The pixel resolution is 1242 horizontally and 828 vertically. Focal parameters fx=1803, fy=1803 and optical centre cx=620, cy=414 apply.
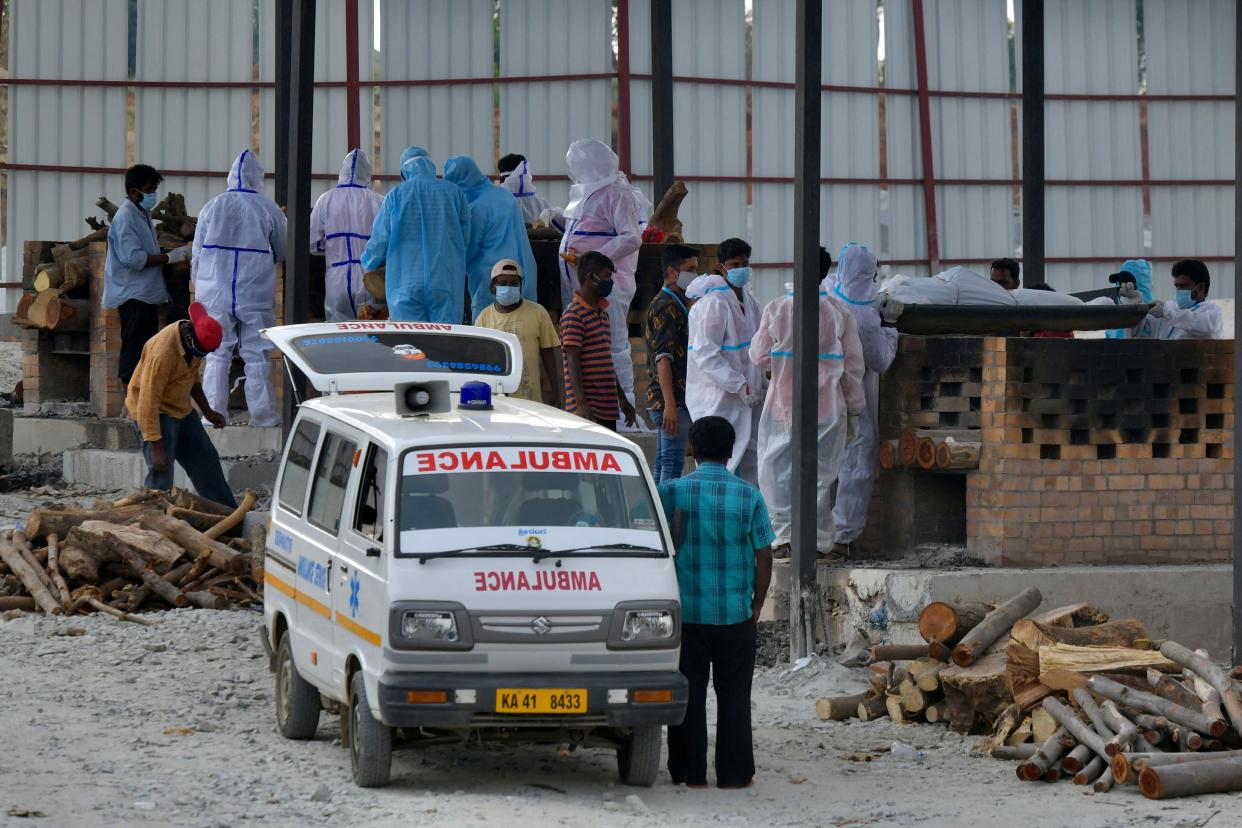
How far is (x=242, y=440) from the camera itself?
14938 millimetres

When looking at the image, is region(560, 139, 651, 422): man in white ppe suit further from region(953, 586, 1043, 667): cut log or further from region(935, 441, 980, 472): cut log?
region(953, 586, 1043, 667): cut log

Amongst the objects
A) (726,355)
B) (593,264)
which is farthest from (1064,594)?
(593,264)

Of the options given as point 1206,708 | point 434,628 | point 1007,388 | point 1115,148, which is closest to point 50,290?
point 1007,388

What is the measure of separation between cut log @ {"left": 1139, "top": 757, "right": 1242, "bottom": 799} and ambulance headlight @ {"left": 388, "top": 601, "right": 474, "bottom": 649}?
9.81ft

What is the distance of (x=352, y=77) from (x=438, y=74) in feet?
4.17

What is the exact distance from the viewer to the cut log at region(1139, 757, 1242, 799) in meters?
7.67

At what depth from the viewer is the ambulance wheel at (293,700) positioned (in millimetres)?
8492

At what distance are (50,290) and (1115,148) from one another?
18290 mm

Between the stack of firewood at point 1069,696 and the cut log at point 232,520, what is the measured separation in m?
4.41

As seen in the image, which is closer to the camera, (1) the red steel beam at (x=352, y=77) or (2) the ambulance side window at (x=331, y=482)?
(2) the ambulance side window at (x=331, y=482)

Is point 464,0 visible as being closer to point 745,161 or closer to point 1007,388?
point 745,161

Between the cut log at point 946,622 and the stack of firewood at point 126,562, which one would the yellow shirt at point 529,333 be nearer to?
the stack of firewood at point 126,562

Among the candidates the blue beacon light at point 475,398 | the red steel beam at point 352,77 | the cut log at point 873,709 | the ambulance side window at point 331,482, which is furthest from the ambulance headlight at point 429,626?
the red steel beam at point 352,77

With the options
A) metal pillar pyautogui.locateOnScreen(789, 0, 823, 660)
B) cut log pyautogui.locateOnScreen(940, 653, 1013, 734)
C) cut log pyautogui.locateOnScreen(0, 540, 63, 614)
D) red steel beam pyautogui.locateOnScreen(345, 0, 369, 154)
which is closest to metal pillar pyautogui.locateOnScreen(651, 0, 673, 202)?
metal pillar pyautogui.locateOnScreen(789, 0, 823, 660)
